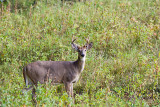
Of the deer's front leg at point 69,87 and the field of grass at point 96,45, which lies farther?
the deer's front leg at point 69,87

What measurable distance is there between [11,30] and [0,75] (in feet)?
7.49

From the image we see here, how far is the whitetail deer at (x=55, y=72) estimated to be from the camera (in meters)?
6.95

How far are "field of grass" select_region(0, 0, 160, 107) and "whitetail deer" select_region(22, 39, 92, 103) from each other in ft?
0.87

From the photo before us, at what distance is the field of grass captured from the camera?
6.93m

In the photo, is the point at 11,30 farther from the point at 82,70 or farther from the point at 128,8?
the point at 128,8

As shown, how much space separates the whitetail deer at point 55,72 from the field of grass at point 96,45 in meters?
0.27

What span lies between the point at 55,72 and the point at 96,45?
2.46 metres

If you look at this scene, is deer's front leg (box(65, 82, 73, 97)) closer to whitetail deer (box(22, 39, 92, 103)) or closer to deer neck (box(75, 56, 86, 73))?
whitetail deer (box(22, 39, 92, 103))

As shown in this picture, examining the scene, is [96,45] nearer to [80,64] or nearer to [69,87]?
[80,64]

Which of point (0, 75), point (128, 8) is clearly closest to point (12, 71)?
point (0, 75)

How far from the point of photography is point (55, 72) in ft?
23.9

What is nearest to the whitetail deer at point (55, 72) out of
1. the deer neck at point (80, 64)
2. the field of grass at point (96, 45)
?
the deer neck at point (80, 64)

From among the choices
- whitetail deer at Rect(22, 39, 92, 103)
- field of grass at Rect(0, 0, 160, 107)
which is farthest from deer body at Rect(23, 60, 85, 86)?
field of grass at Rect(0, 0, 160, 107)

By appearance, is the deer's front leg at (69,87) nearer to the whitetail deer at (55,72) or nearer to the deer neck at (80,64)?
the whitetail deer at (55,72)
